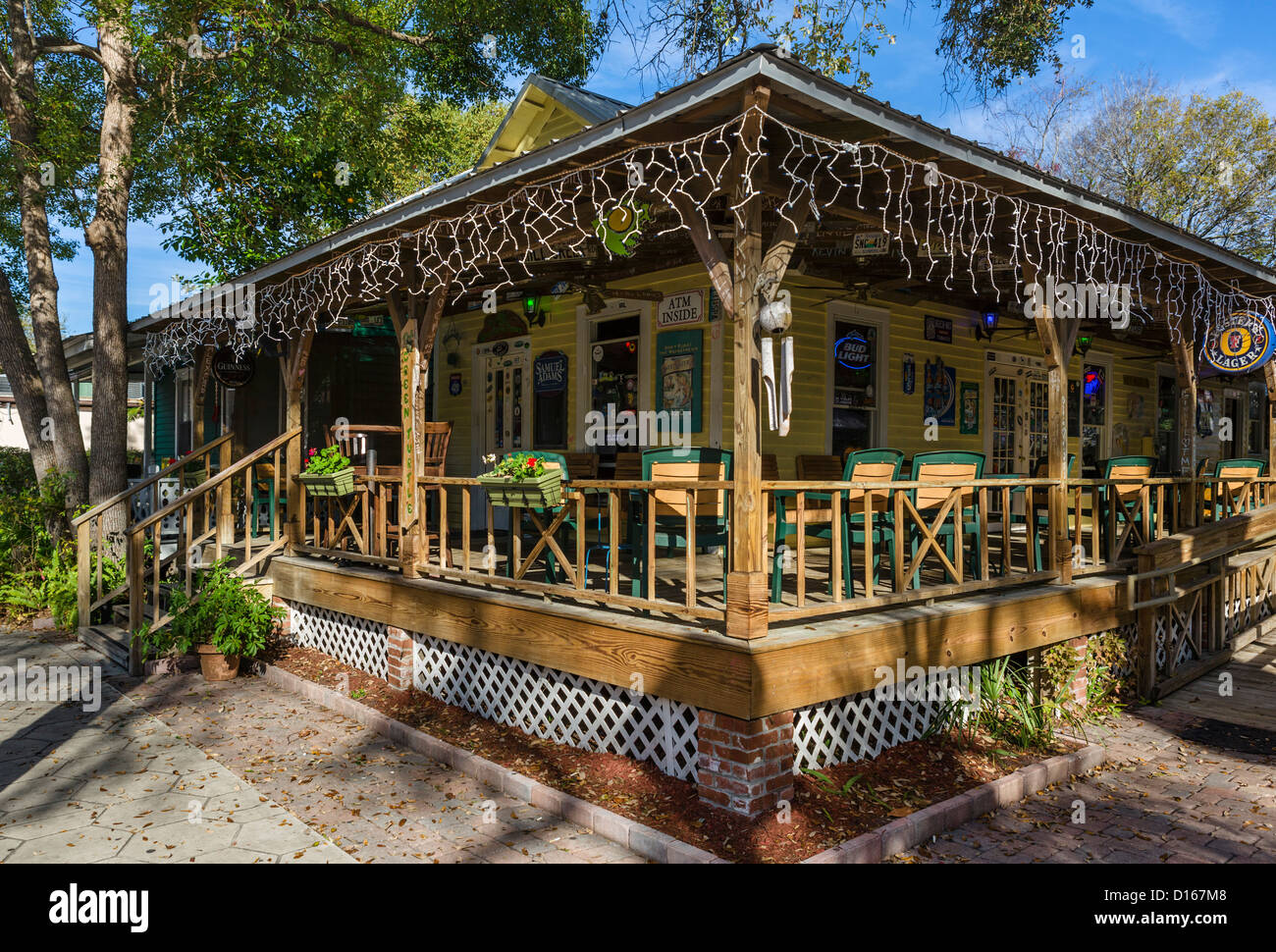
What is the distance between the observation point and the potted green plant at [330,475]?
272 inches

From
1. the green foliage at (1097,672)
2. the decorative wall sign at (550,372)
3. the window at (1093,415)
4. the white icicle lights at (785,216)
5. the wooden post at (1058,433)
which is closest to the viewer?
the white icicle lights at (785,216)

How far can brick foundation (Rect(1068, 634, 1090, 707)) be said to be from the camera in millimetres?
6006

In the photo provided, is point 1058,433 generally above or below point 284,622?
above

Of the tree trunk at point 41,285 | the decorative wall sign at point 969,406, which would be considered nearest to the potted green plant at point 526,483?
the decorative wall sign at point 969,406

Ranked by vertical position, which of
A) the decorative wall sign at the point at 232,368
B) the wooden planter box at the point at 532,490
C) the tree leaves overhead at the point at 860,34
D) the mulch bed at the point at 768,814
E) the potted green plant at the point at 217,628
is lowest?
the mulch bed at the point at 768,814

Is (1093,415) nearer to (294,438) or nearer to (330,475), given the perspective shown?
(330,475)

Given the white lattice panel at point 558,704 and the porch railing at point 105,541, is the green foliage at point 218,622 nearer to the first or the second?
the porch railing at point 105,541

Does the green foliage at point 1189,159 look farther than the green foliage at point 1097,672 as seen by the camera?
Yes

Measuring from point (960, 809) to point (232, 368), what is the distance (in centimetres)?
1006

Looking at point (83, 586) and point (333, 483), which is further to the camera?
point (83, 586)

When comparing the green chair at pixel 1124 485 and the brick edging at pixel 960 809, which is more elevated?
the green chair at pixel 1124 485

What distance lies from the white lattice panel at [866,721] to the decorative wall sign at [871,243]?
10.3 feet

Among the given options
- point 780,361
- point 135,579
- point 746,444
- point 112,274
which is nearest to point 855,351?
point 780,361

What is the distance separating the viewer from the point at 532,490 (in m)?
5.09
